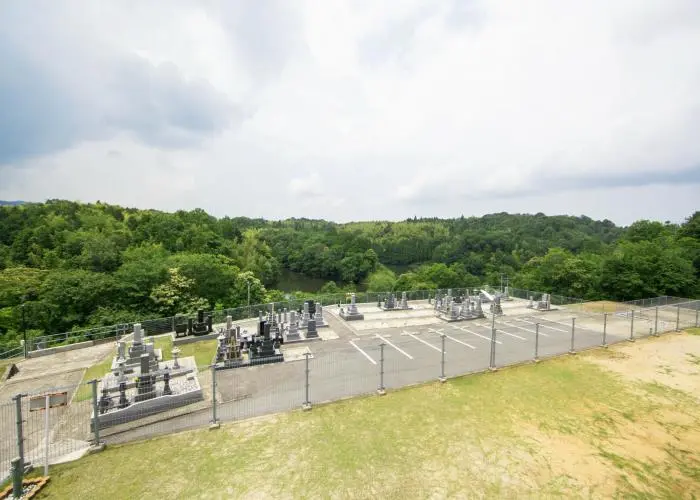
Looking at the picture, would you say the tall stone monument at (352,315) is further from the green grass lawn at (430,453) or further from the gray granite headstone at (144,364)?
the gray granite headstone at (144,364)

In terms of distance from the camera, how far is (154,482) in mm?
6785

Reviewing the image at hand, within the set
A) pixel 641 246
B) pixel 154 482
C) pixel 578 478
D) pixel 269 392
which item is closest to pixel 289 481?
pixel 154 482

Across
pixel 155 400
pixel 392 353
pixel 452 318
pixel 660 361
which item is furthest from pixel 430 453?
pixel 452 318

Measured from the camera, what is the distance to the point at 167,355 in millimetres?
15281

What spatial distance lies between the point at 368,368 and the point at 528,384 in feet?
18.6

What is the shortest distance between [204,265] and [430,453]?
89.2ft

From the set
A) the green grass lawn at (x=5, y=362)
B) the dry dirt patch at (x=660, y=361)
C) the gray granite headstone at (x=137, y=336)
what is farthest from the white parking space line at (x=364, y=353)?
the green grass lawn at (x=5, y=362)

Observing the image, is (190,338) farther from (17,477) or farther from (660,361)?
(660,361)

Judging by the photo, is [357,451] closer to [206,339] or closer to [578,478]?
[578,478]

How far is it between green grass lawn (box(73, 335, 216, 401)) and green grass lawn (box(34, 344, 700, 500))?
4.88 m

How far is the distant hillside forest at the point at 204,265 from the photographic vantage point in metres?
25.1

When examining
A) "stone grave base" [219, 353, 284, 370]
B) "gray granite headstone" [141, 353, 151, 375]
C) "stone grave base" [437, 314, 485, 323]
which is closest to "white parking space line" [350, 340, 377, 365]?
"stone grave base" [219, 353, 284, 370]

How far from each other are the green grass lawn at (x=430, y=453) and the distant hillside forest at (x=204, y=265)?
18506 millimetres

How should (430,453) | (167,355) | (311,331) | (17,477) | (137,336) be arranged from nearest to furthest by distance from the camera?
(17,477) → (430,453) → (137,336) → (167,355) → (311,331)
